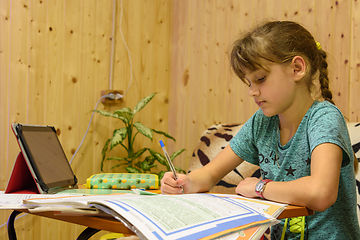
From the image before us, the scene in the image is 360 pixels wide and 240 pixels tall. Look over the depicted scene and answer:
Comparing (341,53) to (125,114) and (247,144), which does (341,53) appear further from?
(125,114)

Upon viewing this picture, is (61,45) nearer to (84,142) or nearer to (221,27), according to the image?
(84,142)

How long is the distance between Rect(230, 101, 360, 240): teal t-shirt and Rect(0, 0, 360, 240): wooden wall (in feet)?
2.48

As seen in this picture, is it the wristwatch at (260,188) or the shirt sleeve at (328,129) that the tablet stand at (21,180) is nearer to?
the wristwatch at (260,188)

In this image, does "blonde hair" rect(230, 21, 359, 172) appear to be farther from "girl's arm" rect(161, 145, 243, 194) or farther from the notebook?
the notebook


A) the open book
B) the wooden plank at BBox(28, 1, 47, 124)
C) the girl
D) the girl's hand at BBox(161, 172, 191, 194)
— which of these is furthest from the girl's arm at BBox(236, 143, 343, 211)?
the wooden plank at BBox(28, 1, 47, 124)

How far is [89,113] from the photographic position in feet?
7.58

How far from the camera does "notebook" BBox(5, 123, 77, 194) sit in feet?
3.01

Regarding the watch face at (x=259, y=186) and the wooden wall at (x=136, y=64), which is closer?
the watch face at (x=259, y=186)

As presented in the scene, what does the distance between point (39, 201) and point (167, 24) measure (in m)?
2.46

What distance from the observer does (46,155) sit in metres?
1.03

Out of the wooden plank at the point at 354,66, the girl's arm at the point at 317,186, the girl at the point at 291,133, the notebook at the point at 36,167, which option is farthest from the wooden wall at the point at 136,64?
the notebook at the point at 36,167

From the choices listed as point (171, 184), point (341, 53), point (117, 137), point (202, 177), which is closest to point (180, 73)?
point (117, 137)

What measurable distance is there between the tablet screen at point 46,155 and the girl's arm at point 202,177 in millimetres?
352

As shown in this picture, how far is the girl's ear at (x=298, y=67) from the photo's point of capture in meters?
0.96
